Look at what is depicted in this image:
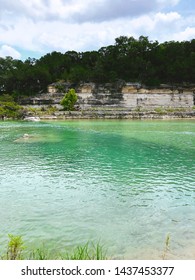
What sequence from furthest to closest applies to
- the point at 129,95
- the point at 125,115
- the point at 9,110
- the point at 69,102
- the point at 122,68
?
the point at 122,68 → the point at 129,95 → the point at 69,102 → the point at 9,110 → the point at 125,115

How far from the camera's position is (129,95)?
287 feet

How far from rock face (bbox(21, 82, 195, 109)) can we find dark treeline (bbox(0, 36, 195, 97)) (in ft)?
12.9

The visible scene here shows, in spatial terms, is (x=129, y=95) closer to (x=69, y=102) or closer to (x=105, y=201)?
(x=69, y=102)

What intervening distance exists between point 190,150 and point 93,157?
7.31 m

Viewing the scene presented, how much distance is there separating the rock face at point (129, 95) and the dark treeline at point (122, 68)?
3947 mm

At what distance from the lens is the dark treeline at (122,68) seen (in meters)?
94.0

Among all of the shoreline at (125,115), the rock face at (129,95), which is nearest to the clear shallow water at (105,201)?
the shoreline at (125,115)

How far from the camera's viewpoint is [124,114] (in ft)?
213

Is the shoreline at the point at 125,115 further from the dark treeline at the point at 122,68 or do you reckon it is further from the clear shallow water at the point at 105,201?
the clear shallow water at the point at 105,201

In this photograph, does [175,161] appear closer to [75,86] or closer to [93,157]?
[93,157]

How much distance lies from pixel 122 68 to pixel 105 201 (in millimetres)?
91580

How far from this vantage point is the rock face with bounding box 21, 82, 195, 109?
85.4 meters

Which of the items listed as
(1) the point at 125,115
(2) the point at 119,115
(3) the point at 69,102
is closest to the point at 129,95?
(3) the point at 69,102

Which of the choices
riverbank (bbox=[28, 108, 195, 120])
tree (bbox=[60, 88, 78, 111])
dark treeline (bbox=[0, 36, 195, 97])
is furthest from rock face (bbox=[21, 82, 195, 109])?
riverbank (bbox=[28, 108, 195, 120])
